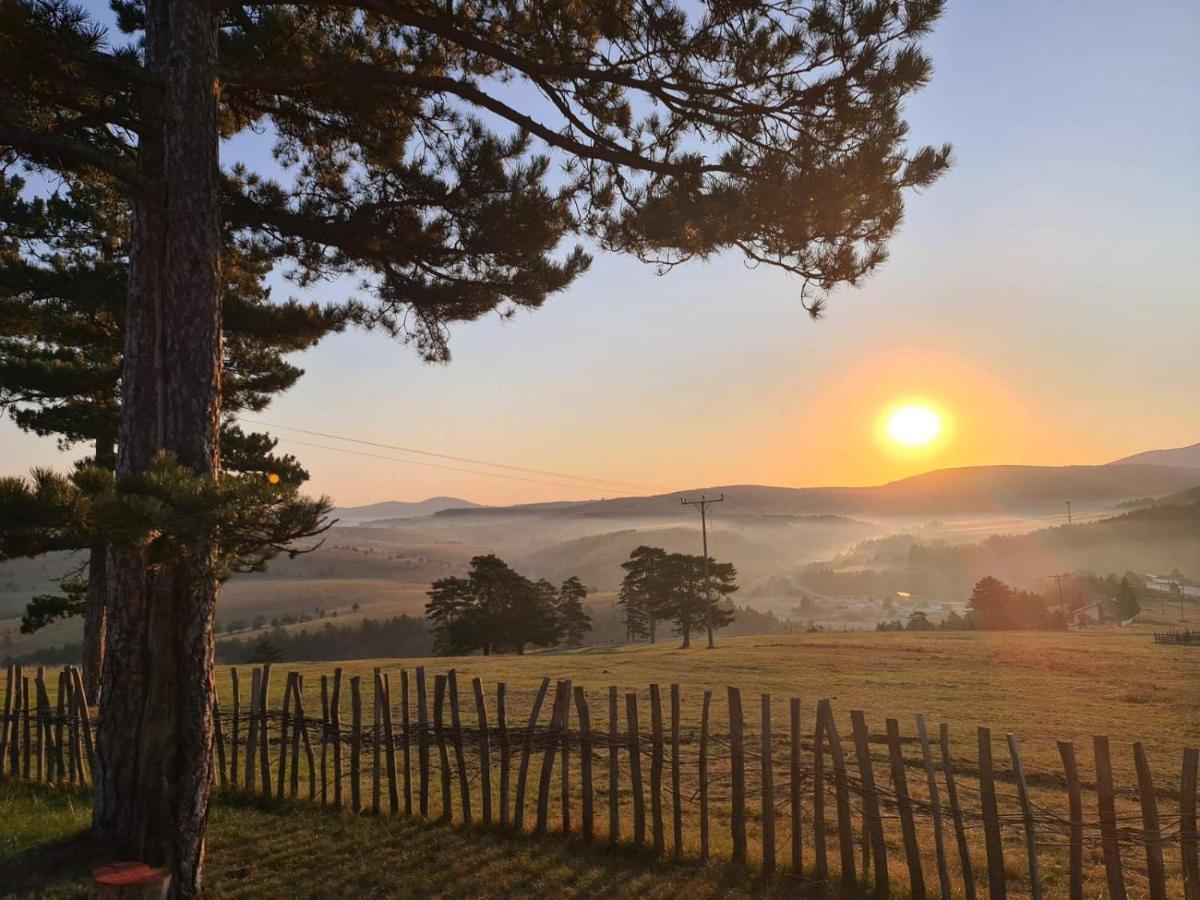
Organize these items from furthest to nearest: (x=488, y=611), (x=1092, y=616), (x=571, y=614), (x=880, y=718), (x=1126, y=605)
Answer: (x=1092, y=616)
(x=1126, y=605)
(x=571, y=614)
(x=488, y=611)
(x=880, y=718)

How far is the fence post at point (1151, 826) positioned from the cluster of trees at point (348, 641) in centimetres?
7069

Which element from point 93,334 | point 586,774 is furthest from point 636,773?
point 93,334

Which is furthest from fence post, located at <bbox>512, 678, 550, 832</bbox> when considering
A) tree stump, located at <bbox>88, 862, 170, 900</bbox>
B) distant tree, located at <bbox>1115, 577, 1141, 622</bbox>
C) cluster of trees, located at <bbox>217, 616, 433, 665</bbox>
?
distant tree, located at <bbox>1115, 577, 1141, 622</bbox>

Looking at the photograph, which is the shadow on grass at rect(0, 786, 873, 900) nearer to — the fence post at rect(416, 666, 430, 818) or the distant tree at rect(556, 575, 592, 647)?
the fence post at rect(416, 666, 430, 818)

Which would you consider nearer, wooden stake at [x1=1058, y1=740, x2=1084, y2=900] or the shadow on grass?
wooden stake at [x1=1058, y1=740, x2=1084, y2=900]

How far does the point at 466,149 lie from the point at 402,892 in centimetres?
743

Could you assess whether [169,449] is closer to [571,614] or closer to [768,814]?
[768,814]

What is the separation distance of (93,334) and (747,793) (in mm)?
13269

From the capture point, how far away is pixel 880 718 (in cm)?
1784

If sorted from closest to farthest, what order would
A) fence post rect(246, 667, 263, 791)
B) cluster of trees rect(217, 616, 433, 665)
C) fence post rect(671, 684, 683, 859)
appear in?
fence post rect(671, 684, 683, 859) → fence post rect(246, 667, 263, 791) → cluster of trees rect(217, 616, 433, 665)

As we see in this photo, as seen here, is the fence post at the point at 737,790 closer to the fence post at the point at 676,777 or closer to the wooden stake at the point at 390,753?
the fence post at the point at 676,777

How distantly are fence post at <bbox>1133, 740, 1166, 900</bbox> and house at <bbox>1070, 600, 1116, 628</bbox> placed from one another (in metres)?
83.2

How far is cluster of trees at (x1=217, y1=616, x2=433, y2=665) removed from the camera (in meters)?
73.1

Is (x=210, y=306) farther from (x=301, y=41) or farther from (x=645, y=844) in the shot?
(x=645, y=844)
